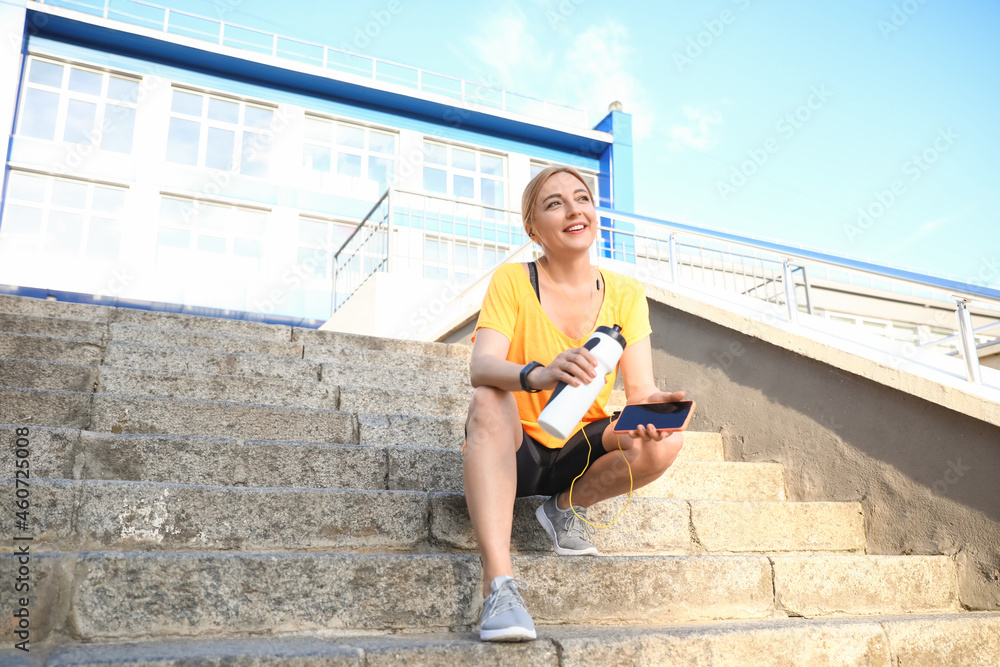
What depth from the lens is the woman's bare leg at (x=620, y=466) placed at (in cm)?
210

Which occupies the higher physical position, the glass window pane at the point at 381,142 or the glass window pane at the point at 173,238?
the glass window pane at the point at 381,142

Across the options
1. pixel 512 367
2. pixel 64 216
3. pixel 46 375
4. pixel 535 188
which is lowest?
pixel 512 367

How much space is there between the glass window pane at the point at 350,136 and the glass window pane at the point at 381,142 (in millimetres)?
171

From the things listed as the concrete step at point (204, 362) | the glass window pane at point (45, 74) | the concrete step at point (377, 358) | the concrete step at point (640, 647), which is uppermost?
the glass window pane at point (45, 74)

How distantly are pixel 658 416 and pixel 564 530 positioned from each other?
0.52 meters

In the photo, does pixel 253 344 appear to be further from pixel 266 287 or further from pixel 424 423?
pixel 266 287

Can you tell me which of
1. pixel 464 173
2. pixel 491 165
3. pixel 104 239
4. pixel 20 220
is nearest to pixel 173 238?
pixel 104 239

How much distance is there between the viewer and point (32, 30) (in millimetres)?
12516

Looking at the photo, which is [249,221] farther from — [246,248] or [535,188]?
[535,188]

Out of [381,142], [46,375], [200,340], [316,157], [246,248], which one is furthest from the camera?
[381,142]

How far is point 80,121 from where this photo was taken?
12586 mm

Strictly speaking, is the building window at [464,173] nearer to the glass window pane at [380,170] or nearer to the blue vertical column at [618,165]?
the glass window pane at [380,170]

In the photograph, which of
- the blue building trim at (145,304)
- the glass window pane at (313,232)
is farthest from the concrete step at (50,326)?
the glass window pane at (313,232)

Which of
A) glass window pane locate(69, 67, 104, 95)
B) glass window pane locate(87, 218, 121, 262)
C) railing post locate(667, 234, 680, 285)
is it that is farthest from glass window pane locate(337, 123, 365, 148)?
railing post locate(667, 234, 680, 285)
